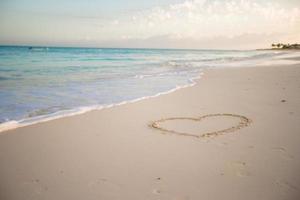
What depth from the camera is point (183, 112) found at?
5609mm

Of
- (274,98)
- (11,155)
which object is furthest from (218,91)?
(11,155)

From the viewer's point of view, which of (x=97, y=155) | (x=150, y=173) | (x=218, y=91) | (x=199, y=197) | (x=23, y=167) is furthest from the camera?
(x=218, y=91)

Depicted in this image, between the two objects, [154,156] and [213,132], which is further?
[213,132]

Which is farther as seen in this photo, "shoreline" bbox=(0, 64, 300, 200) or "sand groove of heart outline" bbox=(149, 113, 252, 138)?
"sand groove of heart outline" bbox=(149, 113, 252, 138)

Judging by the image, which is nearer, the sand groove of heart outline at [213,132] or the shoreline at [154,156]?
the shoreline at [154,156]

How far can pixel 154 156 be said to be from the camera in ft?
11.0

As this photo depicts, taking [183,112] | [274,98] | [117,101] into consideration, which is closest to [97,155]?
[183,112]

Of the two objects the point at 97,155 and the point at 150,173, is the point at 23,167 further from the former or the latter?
the point at 150,173

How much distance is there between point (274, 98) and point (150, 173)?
5.35 metres

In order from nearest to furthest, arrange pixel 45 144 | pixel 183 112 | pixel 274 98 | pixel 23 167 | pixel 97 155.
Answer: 1. pixel 23 167
2. pixel 97 155
3. pixel 45 144
4. pixel 183 112
5. pixel 274 98

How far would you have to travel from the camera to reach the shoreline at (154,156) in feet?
8.50

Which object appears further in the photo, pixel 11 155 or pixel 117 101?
pixel 117 101

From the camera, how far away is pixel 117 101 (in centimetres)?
690

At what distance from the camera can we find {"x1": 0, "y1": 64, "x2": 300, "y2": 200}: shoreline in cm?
259
